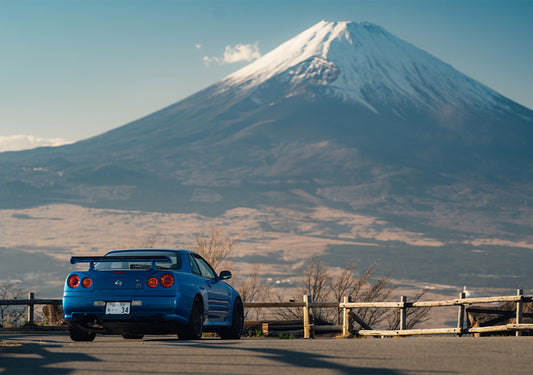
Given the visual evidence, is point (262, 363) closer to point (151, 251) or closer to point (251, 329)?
point (151, 251)

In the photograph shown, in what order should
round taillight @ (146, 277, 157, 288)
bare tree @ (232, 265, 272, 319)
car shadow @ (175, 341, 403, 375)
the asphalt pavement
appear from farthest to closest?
bare tree @ (232, 265, 272, 319)
round taillight @ (146, 277, 157, 288)
the asphalt pavement
car shadow @ (175, 341, 403, 375)

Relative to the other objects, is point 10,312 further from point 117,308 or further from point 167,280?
point 167,280

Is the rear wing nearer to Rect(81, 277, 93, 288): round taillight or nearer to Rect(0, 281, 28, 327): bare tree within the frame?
Rect(81, 277, 93, 288): round taillight

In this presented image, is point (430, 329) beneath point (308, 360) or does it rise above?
beneath

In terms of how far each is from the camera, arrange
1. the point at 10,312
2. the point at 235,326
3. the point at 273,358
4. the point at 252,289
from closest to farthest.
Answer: the point at 273,358 < the point at 235,326 < the point at 10,312 < the point at 252,289

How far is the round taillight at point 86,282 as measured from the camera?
42.1 feet

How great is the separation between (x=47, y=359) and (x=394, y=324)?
25582 mm

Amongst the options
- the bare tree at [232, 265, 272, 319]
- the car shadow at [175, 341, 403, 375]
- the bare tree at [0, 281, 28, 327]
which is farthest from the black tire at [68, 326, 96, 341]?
the bare tree at [232, 265, 272, 319]

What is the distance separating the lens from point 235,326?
597 inches

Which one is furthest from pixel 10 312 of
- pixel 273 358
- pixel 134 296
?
pixel 273 358

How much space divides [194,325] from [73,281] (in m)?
1.84

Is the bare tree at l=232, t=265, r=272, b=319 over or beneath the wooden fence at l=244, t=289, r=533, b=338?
beneath

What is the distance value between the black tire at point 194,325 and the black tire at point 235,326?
1.51m

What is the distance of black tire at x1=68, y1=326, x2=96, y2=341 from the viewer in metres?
13.1
